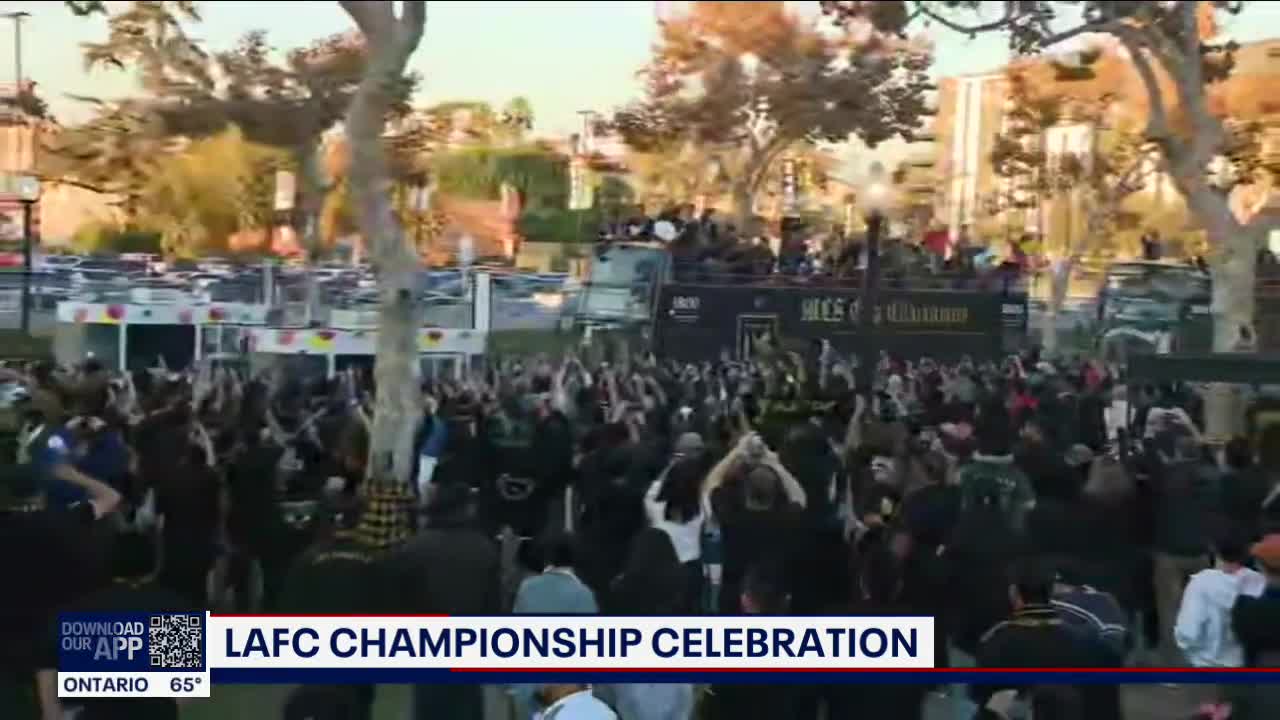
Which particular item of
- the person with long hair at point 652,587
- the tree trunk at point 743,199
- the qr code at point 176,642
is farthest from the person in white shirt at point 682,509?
the qr code at point 176,642

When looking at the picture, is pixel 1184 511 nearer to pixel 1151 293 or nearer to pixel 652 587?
pixel 652 587

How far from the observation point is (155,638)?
657 centimetres

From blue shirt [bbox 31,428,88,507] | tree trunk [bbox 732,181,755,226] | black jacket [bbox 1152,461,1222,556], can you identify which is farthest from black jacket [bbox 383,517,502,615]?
black jacket [bbox 1152,461,1222,556]

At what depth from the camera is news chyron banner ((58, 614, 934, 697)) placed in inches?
259

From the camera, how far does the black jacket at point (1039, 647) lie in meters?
5.66

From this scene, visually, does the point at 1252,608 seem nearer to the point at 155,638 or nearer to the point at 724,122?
the point at 724,122

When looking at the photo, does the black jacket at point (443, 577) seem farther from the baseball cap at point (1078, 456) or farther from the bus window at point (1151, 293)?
the bus window at point (1151, 293)

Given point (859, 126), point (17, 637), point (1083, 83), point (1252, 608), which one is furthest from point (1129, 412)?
point (17, 637)

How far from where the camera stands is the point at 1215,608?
23.2 feet

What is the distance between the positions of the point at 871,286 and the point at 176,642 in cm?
563

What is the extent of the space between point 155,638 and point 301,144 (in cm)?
286

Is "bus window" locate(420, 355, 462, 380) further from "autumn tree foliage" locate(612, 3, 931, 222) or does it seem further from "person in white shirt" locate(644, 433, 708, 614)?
"person in white shirt" locate(644, 433, 708, 614)

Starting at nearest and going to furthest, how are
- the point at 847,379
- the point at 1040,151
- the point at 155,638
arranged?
1. the point at 155,638
2. the point at 847,379
3. the point at 1040,151

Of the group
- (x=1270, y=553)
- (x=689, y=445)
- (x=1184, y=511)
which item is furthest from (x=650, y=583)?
(x=1184, y=511)
